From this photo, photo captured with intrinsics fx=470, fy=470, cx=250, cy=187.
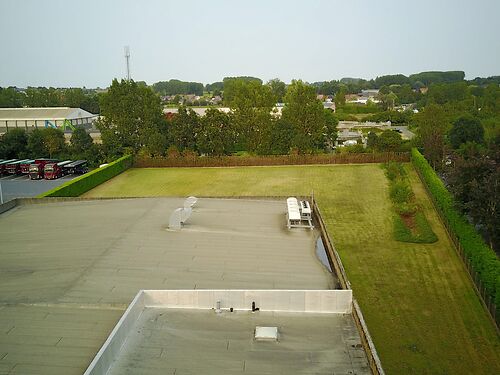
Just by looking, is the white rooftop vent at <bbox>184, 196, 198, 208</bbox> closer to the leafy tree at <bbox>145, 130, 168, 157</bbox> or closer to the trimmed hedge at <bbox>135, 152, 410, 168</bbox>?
the trimmed hedge at <bbox>135, 152, 410, 168</bbox>

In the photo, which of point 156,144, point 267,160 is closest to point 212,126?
point 156,144

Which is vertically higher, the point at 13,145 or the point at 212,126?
the point at 212,126

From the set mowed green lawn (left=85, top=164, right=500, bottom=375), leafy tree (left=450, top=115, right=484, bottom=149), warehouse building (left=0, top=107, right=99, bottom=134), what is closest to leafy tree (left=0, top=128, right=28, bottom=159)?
mowed green lawn (left=85, top=164, right=500, bottom=375)

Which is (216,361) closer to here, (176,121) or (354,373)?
(354,373)

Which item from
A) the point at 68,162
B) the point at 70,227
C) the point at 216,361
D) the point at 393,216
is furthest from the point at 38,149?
the point at 216,361

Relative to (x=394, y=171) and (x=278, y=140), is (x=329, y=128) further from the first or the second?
(x=394, y=171)

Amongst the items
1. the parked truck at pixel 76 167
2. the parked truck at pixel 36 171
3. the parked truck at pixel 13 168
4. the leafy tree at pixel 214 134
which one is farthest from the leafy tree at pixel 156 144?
the parked truck at pixel 13 168
